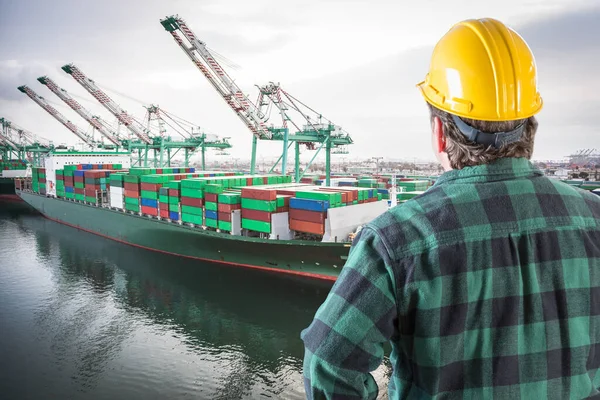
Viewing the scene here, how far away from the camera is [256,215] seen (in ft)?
59.4

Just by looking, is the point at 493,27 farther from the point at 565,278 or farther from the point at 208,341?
the point at 208,341

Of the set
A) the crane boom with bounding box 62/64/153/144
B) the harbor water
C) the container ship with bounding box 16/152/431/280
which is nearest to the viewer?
the harbor water

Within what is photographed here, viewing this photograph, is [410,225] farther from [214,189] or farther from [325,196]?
[214,189]

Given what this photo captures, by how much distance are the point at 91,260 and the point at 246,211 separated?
9.42m

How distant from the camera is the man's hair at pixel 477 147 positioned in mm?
1231

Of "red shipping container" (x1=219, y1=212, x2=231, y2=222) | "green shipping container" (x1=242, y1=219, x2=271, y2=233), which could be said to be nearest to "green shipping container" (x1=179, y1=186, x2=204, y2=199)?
"red shipping container" (x1=219, y1=212, x2=231, y2=222)

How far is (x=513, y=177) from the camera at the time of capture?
1233 mm

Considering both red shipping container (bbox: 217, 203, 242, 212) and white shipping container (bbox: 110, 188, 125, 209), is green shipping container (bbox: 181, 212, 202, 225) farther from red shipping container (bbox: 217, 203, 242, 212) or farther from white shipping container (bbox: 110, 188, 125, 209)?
white shipping container (bbox: 110, 188, 125, 209)

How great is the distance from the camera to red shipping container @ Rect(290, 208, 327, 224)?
1694cm

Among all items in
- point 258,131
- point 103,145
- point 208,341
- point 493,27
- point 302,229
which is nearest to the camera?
point 493,27

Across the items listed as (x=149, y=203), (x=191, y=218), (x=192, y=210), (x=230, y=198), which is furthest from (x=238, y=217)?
(x=149, y=203)


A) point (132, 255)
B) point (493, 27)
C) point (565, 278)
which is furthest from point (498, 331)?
point (132, 255)

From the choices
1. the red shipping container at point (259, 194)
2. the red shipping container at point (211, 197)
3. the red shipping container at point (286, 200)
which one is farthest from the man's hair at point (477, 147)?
the red shipping container at point (211, 197)

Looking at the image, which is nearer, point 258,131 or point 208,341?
point 208,341
